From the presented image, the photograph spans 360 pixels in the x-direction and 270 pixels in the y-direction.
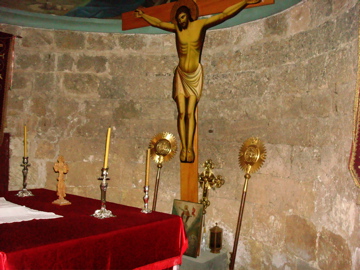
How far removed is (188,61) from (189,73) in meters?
0.11

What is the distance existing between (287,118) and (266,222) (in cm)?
95

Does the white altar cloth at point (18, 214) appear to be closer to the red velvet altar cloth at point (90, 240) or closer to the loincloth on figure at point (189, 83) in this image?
the red velvet altar cloth at point (90, 240)

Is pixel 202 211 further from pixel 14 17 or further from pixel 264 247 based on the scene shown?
pixel 14 17

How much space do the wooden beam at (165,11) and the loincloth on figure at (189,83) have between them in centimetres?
53

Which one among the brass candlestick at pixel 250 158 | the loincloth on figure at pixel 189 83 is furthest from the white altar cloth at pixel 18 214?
the loincloth on figure at pixel 189 83

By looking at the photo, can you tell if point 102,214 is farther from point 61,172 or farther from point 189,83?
point 189,83

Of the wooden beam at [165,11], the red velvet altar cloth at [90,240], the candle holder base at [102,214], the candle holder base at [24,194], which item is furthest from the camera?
the wooden beam at [165,11]

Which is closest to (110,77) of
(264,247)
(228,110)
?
(228,110)

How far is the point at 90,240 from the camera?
5.80 ft

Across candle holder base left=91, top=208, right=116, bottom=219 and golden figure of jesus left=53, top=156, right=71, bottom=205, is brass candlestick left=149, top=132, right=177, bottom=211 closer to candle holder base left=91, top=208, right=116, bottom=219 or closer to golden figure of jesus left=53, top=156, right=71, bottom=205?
golden figure of jesus left=53, top=156, right=71, bottom=205

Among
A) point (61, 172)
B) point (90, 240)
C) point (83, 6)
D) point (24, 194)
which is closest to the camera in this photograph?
point (90, 240)

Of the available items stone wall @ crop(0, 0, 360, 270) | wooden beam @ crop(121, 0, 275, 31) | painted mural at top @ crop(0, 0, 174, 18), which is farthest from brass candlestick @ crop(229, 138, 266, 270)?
painted mural at top @ crop(0, 0, 174, 18)

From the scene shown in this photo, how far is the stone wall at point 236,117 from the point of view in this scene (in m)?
2.72

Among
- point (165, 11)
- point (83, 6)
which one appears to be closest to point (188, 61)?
point (165, 11)
